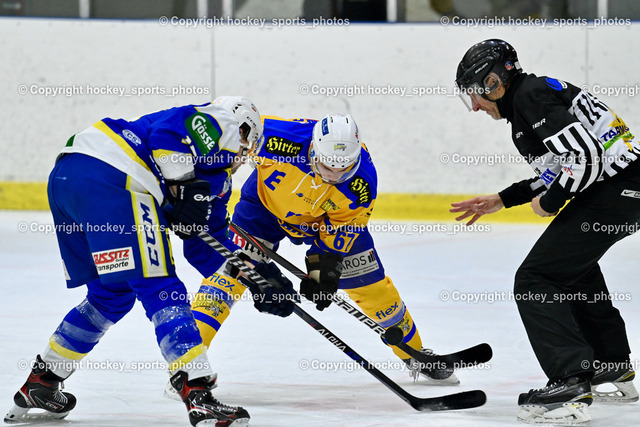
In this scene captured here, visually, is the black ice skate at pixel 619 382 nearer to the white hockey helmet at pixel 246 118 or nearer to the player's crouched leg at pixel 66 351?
the white hockey helmet at pixel 246 118

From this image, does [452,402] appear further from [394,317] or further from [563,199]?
[563,199]

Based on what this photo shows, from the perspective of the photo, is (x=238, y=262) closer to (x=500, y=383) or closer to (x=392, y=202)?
(x=500, y=383)

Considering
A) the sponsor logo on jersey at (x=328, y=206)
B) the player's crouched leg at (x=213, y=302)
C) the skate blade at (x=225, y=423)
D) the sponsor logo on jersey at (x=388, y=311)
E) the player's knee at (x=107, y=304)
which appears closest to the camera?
the skate blade at (x=225, y=423)

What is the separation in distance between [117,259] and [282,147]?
3.49 feet

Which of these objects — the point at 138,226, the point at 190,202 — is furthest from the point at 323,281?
the point at 138,226

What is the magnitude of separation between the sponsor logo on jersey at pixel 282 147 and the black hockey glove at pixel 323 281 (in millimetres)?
437

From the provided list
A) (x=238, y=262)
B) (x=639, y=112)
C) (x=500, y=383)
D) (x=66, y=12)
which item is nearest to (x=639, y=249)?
(x=639, y=112)

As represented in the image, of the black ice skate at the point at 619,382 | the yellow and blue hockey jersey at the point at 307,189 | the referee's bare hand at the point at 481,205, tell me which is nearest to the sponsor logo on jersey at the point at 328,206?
the yellow and blue hockey jersey at the point at 307,189

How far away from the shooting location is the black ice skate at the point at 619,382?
3268mm

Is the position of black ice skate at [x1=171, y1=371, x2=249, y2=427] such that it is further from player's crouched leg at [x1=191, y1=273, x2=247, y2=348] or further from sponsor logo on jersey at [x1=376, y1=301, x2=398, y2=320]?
sponsor logo on jersey at [x1=376, y1=301, x2=398, y2=320]

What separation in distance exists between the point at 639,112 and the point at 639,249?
1.54m

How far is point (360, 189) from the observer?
3527mm

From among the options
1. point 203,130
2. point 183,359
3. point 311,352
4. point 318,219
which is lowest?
point 311,352

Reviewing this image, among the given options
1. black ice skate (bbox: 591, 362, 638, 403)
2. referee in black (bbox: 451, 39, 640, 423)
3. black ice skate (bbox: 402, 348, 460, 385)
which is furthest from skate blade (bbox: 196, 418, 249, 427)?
black ice skate (bbox: 591, 362, 638, 403)
